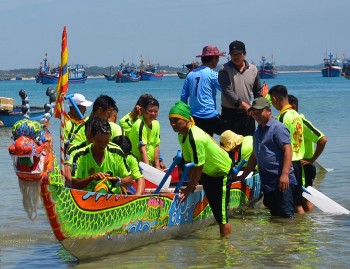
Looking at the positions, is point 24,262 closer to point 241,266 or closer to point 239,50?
point 241,266

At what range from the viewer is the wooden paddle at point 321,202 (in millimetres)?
11086

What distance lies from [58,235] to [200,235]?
265cm

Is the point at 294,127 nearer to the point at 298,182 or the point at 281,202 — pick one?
the point at 298,182

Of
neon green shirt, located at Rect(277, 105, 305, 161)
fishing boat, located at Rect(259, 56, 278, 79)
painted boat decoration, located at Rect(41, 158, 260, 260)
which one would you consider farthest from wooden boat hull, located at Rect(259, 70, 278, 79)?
painted boat decoration, located at Rect(41, 158, 260, 260)

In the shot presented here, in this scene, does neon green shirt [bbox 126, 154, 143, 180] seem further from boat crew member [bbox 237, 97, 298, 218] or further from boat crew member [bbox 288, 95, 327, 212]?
boat crew member [bbox 288, 95, 327, 212]

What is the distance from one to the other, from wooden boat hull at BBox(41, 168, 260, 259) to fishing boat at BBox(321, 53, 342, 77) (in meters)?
130

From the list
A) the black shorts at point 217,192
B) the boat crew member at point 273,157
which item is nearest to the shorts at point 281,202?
the boat crew member at point 273,157

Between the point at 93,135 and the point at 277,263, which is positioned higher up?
the point at 93,135

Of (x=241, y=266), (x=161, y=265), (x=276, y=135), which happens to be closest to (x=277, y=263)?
(x=241, y=266)

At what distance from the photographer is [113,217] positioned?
824 centimetres

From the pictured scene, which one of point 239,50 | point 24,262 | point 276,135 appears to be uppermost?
point 239,50

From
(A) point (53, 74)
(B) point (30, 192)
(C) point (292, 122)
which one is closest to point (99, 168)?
(B) point (30, 192)

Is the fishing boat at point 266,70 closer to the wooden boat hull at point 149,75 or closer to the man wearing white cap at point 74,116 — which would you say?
the wooden boat hull at point 149,75

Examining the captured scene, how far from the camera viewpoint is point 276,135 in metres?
9.84
